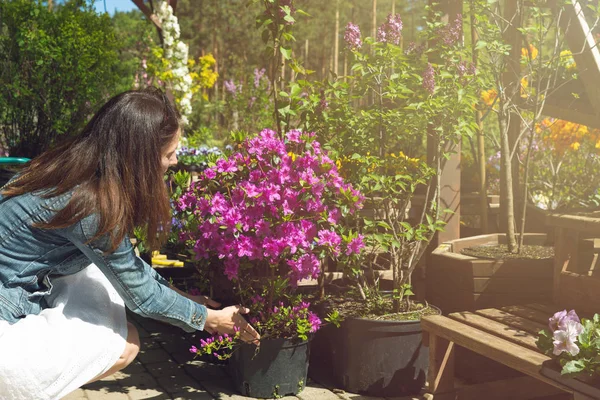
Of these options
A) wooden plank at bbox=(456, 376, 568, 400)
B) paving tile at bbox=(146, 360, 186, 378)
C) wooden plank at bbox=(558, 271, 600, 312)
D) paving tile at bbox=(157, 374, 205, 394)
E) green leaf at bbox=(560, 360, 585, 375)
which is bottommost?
paving tile at bbox=(157, 374, 205, 394)

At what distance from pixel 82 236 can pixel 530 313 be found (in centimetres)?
193

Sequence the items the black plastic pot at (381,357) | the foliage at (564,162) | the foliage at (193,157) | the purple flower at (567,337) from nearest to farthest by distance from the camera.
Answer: the purple flower at (567,337)
the black plastic pot at (381,357)
the foliage at (564,162)
the foliage at (193,157)

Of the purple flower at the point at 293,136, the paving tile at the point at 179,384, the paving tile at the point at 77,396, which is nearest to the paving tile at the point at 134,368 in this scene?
the paving tile at the point at 179,384

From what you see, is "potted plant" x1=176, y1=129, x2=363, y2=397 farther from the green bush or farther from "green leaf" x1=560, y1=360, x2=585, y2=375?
the green bush

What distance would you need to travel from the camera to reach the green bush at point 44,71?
6.81 m

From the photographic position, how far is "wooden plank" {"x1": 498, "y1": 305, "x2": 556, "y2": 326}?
294cm

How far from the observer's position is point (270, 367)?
3119 mm

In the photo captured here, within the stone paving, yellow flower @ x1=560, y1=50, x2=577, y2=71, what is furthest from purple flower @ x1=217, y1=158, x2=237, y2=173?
Answer: yellow flower @ x1=560, y1=50, x2=577, y2=71

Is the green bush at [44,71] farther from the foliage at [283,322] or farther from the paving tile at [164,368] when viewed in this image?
the foliage at [283,322]

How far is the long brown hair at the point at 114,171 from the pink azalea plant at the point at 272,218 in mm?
714

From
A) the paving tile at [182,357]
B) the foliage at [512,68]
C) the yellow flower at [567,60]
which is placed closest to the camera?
the paving tile at [182,357]

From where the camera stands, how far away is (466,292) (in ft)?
11.6

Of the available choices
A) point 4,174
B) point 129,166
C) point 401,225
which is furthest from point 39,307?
point 4,174

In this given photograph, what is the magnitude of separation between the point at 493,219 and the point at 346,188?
9.43 feet
